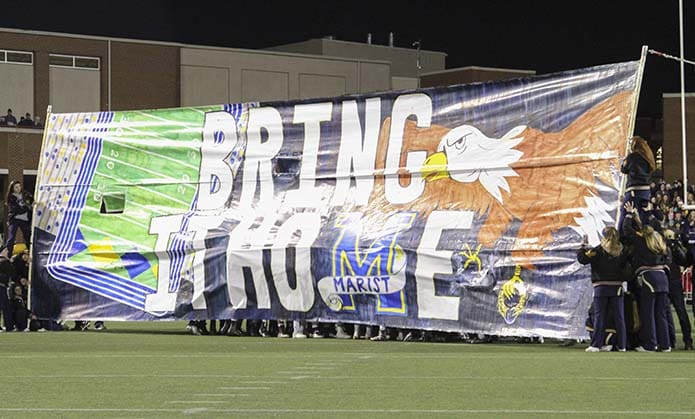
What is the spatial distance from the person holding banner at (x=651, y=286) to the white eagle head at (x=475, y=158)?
2.12 m

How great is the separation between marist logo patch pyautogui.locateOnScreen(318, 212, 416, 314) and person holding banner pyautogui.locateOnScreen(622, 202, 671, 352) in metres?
3.35

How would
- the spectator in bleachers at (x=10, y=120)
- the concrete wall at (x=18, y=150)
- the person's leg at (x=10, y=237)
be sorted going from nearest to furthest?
the person's leg at (x=10, y=237) < the concrete wall at (x=18, y=150) < the spectator in bleachers at (x=10, y=120)

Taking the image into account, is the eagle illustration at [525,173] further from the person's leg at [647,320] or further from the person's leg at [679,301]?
the person's leg at [679,301]

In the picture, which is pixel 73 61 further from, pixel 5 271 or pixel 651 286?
pixel 651 286

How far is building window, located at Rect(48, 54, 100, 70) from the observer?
2242 inches

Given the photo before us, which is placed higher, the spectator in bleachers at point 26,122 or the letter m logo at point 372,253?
the spectator in bleachers at point 26,122

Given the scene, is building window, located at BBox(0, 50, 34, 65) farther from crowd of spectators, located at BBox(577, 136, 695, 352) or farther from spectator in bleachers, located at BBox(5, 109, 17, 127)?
crowd of spectators, located at BBox(577, 136, 695, 352)

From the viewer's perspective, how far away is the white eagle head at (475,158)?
1641 cm

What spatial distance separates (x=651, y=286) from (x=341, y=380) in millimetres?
4862

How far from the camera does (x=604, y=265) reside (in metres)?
14.6

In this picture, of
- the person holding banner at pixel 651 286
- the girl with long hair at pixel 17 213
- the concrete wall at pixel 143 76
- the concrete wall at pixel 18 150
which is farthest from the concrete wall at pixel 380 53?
the person holding banner at pixel 651 286

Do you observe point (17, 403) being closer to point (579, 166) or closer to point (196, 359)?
point (196, 359)

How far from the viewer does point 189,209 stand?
1933 cm

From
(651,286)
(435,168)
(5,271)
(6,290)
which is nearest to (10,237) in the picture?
(5,271)
